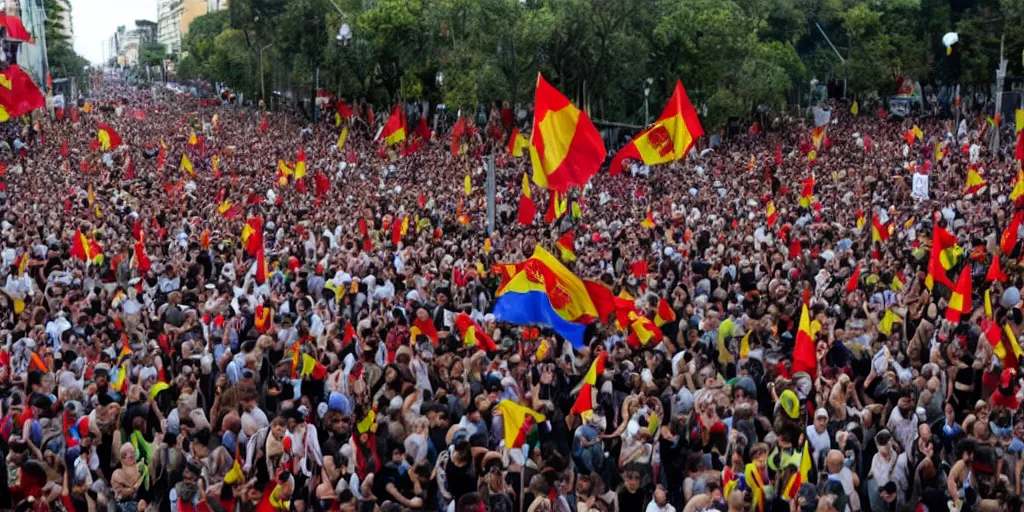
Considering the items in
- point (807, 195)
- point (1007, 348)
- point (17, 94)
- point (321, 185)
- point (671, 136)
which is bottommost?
point (321, 185)

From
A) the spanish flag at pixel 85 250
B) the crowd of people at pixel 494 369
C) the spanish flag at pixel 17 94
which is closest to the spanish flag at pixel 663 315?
the crowd of people at pixel 494 369

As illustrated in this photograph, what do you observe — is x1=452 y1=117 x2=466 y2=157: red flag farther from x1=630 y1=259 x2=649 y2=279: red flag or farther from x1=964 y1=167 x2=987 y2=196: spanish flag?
x1=630 y1=259 x2=649 y2=279: red flag

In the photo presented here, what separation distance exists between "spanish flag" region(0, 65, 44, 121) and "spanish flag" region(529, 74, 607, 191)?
13.8 m

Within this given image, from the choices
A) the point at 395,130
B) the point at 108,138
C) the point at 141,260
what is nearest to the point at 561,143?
the point at 141,260

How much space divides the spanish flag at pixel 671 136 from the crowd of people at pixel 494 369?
1.38 metres

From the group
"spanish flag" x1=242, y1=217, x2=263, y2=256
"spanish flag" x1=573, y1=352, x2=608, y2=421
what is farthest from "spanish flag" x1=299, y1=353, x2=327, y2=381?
"spanish flag" x1=242, y1=217, x2=263, y2=256

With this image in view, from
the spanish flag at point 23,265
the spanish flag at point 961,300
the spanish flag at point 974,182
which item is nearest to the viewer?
the spanish flag at point 961,300

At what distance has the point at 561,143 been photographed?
14609 mm

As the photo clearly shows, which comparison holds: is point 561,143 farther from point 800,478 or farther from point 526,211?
point 800,478

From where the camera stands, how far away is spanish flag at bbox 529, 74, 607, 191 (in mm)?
14578

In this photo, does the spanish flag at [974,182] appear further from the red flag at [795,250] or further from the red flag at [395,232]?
the red flag at [395,232]

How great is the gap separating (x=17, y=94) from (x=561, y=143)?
589 inches

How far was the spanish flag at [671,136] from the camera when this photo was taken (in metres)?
17.2

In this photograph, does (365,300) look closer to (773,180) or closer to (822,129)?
(773,180)
